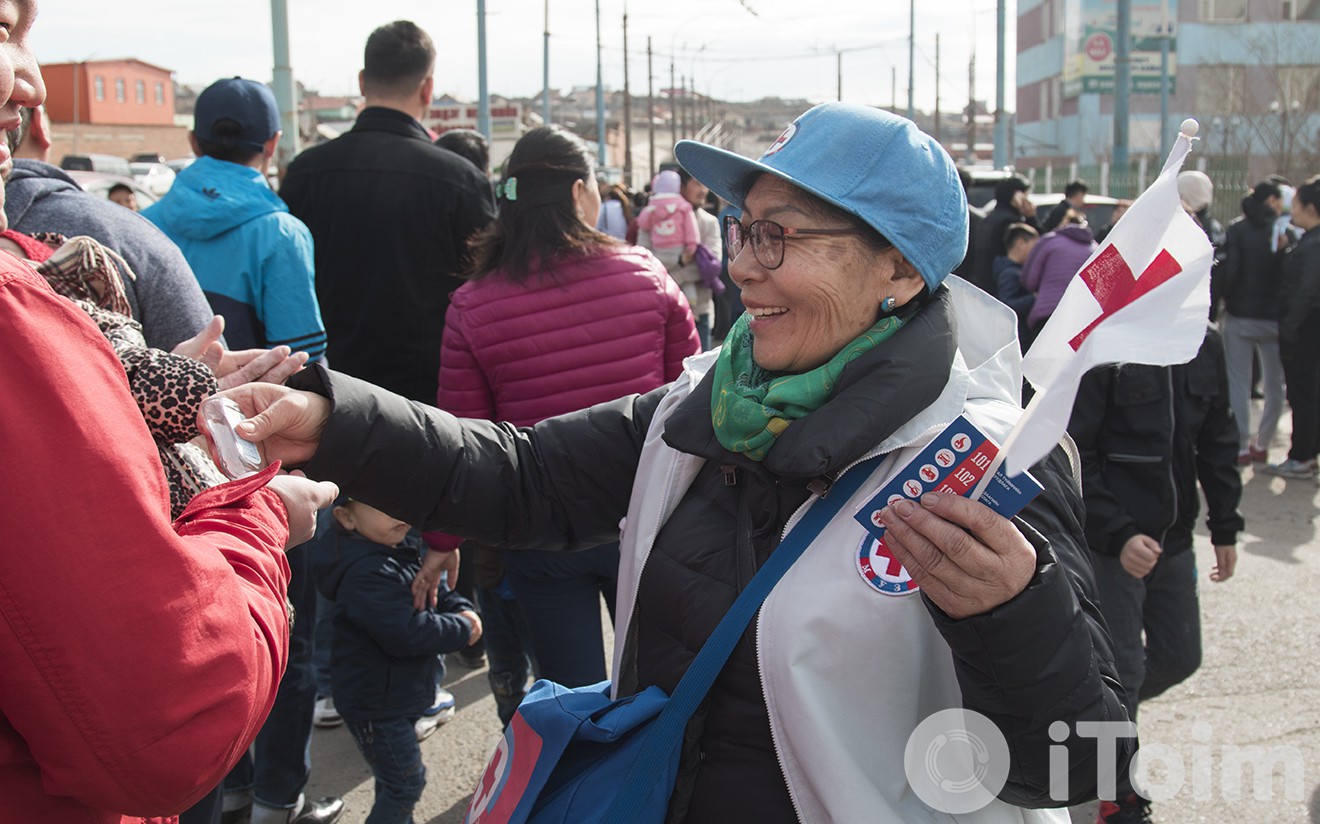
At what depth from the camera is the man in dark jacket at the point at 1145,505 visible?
→ 141 inches

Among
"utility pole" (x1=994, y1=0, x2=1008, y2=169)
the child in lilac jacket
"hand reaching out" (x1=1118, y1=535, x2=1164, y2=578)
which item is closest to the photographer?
"hand reaching out" (x1=1118, y1=535, x2=1164, y2=578)

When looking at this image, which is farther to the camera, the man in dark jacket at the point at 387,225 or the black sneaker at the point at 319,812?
the man in dark jacket at the point at 387,225

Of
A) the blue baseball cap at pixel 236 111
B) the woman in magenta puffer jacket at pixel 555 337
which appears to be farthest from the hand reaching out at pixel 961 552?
the blue baseball cap at pixel 236 111

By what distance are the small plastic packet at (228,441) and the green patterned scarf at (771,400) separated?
767mm

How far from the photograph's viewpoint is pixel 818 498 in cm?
182

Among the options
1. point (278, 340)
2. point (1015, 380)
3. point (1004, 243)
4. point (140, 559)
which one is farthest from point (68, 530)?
point (1004, 243)

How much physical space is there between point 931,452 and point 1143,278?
37 cm

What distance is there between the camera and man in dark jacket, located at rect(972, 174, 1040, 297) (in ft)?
30.7

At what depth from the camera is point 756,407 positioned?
6.18 ft

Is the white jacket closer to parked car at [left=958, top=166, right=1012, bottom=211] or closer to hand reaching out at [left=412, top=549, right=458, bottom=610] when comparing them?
hand reaching out at [left=412, top=549, right=458, bottom=610]

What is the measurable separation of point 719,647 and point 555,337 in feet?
5.75

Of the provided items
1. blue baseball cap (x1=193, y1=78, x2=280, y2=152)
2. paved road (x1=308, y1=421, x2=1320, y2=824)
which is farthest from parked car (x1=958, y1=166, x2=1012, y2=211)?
blue baseball cap (x1=193, y1=78, x2=280, y2=152)

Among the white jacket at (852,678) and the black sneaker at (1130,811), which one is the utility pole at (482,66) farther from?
the white jacket at (852,678)

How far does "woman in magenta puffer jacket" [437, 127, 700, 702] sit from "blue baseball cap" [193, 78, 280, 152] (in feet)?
3.40
